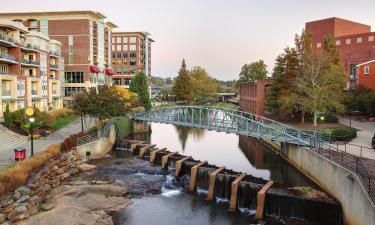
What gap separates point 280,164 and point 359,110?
22883 mm

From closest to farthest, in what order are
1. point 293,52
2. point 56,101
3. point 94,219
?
point 94,219 → point 293,52 → point 56,101

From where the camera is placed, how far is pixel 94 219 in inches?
812

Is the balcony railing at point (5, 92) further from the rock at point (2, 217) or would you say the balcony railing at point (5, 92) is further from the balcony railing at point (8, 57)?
the rock at point (2, 217)

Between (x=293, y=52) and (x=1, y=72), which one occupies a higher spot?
(x=293, y=52)

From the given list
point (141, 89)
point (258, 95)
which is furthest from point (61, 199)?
point (141, 89)

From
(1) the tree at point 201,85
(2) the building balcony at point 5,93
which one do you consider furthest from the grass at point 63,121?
(1) the tree at point 201,85

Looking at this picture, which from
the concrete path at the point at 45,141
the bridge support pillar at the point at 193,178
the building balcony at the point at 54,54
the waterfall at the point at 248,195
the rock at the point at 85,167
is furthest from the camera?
the building balcony at the point at 54,54

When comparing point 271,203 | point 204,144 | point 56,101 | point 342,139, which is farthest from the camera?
point 56,101

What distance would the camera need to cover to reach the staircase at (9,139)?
31308mm

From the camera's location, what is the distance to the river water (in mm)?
21625

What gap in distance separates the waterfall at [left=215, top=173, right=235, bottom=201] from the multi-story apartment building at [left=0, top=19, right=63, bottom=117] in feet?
96.8

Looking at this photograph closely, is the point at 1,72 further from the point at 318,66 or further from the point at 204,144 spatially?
the point at 318,66

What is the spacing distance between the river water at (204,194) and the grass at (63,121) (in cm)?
1178

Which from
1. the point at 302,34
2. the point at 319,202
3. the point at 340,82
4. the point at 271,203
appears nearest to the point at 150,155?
the point at 271,203
